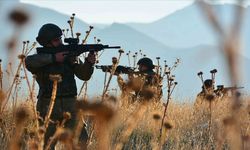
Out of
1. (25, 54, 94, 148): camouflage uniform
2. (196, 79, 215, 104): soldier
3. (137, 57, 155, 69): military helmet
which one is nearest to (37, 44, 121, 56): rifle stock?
(25, 54, 94, 148): camouflage uniform

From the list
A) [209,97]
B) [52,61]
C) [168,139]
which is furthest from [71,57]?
[209,97]

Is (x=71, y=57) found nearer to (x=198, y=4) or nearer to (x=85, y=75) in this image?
(x=85, y=75)

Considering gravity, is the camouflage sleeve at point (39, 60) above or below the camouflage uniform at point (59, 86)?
above

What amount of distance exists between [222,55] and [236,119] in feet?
0.58

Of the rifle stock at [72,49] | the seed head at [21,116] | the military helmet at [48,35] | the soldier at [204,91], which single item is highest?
the military helmet at [48,35]

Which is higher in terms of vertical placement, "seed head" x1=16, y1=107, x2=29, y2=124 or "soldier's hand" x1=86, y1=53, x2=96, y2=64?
"soldier's hand" x1=86, y1=53, x2=96, y2=64

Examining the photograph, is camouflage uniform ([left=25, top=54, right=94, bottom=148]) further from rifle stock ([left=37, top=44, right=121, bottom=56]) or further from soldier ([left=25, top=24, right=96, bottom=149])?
rifle stock ([left=37, top=44, right=121, bottom=56])

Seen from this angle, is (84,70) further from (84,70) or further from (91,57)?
(91,57)

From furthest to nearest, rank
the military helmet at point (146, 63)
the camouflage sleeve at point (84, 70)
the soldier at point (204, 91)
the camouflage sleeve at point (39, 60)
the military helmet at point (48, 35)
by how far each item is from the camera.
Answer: the military helmet at point (146, 63) → the military helmet at point (48, 35) → the camouflage sleeve at point (84, 70) → the camouflage sleeve at point (39, 60) → the soldier at point (204, 91)

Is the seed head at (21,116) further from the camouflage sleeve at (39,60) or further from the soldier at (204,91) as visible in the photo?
the camouflage sleeve at (39,60)

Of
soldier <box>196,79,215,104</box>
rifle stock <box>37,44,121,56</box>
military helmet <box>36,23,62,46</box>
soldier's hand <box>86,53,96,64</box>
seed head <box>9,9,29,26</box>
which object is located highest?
military helmet <box>36,23,62,46</box>

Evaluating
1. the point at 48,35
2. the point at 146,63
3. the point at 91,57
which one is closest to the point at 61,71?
the point at 91,57

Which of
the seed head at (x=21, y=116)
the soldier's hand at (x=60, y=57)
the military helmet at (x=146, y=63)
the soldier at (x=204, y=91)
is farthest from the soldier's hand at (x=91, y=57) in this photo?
the military helmet at (x=146, y=63)

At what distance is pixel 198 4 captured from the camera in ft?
1.90
